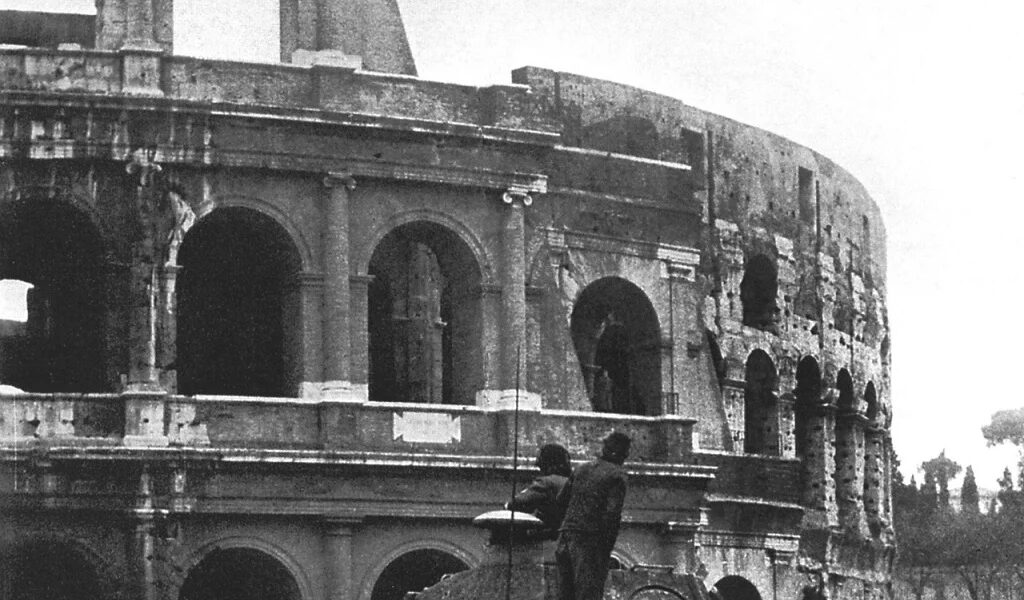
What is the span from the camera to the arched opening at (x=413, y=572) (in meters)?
32.5

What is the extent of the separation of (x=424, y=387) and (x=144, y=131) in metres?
5.53

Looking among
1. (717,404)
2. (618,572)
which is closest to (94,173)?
(717,404)

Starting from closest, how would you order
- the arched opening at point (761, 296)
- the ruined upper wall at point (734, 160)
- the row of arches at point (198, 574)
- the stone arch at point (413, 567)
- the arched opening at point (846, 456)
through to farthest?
the row of arches at point (198, 574) < the stone arch at point (413, 567) < the ruined upper wall at point (734, 160) < the arched opening at point (761, 296) < the arched opening at point (846, 456)

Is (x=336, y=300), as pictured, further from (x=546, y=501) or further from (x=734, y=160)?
(x=546, y=501)

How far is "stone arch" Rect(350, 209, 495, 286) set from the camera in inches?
1277

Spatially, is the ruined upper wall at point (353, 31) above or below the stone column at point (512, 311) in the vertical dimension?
above

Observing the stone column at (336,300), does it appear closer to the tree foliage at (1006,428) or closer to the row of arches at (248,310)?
the row of arches at (248,310)

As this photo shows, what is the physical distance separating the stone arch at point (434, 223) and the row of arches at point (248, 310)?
0.06 meters

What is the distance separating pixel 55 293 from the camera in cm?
3297

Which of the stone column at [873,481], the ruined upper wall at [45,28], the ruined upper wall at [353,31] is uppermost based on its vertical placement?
the ruined upper wall at [45,28]

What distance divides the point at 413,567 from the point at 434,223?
4.14m

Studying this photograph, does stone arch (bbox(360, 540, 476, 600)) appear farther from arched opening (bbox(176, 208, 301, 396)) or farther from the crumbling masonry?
arched opening (bbox(176, 208, 301, 396))

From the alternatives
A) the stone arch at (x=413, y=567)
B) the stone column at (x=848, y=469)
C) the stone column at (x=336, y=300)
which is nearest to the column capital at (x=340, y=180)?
the stone column at (x=336, y=300)

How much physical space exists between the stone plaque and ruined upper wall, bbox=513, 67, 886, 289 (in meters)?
4.16
